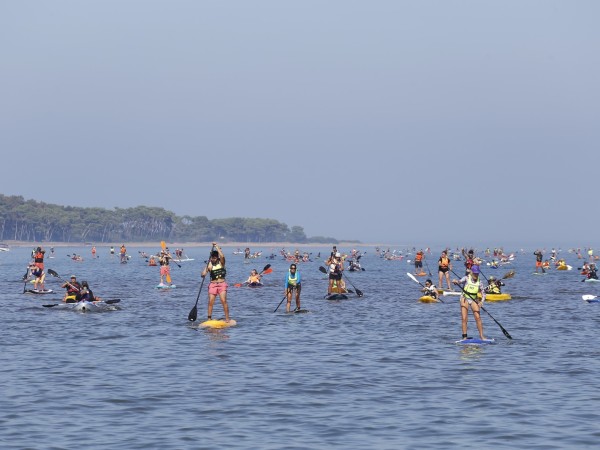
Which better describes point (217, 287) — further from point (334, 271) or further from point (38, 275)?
point (38, 275)

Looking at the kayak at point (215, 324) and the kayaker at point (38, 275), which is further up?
the kayaker at point (38, 275)

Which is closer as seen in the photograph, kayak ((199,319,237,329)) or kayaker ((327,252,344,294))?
kayak ((199,319,237,329))

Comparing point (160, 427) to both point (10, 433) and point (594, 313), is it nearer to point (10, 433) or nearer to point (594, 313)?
point (10, 433)

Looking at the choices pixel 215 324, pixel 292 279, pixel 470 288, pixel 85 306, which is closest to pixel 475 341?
pixel 470 288

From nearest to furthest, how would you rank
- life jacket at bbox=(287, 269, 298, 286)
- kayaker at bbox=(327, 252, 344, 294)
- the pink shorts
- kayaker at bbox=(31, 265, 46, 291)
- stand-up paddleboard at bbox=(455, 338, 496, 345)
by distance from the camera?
1. stand-up paddleboard at bbox=(455, 338, 496, 345)
2. the pink shorts
3. life jacket at bbox=(287, 269, 298, 286)
4. kayaker at bbox=(327, 252, 344, 294)
5. kayaker at bbox=(31, 265, 46, 291)

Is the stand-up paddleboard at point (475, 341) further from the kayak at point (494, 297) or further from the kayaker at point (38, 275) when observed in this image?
the kayaker at point (38, 275)

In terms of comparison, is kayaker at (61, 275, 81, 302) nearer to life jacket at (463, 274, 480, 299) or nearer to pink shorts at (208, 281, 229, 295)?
pink shorts at (208, 281, 229, 295)

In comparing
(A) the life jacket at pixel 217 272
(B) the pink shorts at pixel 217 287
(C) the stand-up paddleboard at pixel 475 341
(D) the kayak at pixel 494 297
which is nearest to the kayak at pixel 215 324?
(B) the pink shorts at pixel 217 287

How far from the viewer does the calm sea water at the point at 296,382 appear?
16.5 metres

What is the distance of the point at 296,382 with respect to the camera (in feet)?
71.7

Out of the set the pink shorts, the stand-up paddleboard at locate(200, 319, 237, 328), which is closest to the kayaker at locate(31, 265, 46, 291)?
the stand-up paddleboard at locate(200, 319, 237, 328)

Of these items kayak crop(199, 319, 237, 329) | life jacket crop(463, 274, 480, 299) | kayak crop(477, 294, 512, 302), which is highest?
life jacket crop(463, 274, 480, 299)

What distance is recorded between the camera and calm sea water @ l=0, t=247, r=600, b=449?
16453 mm

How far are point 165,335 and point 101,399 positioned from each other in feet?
38.2
